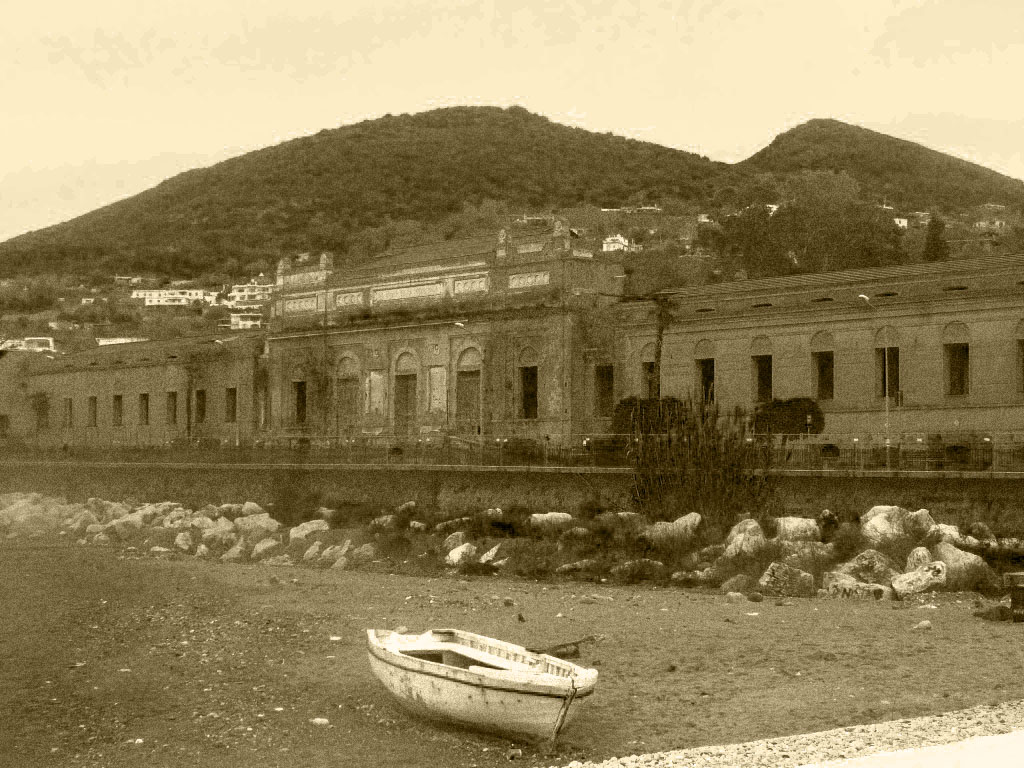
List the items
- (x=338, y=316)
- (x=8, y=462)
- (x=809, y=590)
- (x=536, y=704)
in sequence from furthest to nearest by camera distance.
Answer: (x=8, y=462) → (x=338, y=316) → (x=809, y=590) → (x=536, y=704)

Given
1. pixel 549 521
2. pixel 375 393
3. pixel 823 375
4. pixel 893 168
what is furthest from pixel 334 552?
pixel 893 168

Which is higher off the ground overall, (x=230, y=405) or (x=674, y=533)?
(x=230, y=405)

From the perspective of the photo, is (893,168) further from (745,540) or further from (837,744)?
(837,744)

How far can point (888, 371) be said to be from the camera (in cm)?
3959

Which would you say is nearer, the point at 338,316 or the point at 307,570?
the point at 307,570

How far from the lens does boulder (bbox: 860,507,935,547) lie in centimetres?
2595

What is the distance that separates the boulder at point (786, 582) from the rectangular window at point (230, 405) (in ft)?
130

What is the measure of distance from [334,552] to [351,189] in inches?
4835

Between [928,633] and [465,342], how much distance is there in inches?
1292

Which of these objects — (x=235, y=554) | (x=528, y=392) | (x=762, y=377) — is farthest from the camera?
(x=528, y=392)

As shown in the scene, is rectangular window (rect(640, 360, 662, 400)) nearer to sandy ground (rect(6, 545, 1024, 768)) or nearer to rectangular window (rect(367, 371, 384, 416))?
rectangular window (rect(367, 371, 384, 416))

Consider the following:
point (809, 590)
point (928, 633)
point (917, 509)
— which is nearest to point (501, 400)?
point (917, 509)

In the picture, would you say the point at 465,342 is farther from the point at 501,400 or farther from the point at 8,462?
the point at 8,462

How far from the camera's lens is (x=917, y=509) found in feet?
97.1
